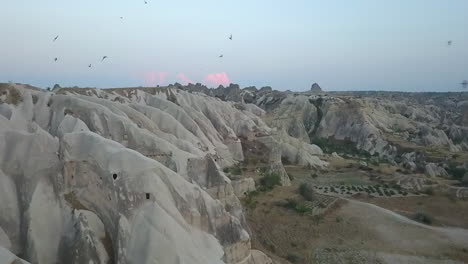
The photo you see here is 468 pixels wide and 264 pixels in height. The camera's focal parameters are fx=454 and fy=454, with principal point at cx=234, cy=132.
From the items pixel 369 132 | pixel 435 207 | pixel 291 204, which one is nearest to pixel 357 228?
pixel 291 204

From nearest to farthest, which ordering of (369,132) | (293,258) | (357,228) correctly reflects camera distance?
1. (293,258)
2. (357,228)
3. (369,132)

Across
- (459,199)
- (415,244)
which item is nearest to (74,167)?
(415,244)

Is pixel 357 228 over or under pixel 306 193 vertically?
under

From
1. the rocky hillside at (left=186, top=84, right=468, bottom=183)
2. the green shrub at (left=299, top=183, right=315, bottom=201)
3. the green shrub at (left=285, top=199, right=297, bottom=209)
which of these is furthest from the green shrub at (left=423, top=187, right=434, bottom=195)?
the green shrub at (left=285, top=199, right=297, bottom=209)

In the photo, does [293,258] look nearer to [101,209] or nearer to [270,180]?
[101,209]

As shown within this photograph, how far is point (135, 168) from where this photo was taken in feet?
44.0

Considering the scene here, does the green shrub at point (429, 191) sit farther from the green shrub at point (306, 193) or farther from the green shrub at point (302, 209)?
the green shrub at point (302, 209)

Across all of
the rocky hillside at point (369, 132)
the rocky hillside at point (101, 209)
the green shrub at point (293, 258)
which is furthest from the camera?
the rocky hillside at point (369, 132)

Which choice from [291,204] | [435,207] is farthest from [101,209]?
[435,207]

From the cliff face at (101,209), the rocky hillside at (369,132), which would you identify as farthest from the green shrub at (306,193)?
the rocky hillside at (369,132)

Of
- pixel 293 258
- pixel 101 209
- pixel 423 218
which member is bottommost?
pixel 293 258

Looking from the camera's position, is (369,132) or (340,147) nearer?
(369,132)

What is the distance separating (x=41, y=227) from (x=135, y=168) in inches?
119

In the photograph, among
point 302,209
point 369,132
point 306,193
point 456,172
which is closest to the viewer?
point 302,209
